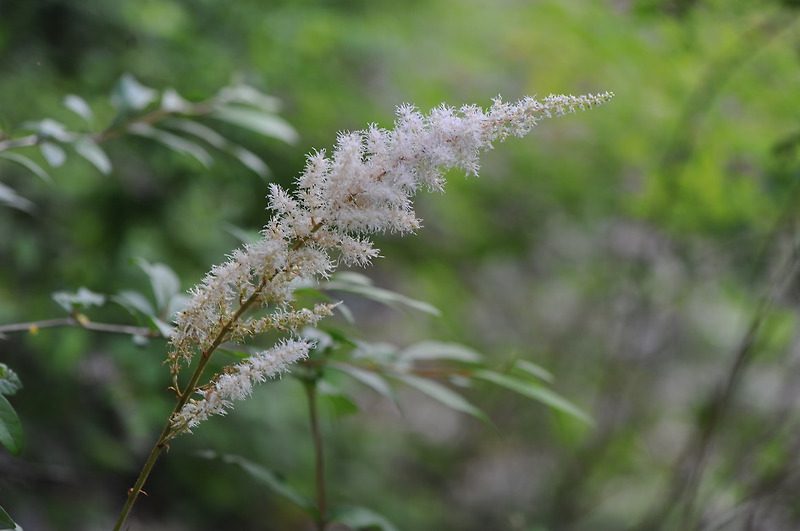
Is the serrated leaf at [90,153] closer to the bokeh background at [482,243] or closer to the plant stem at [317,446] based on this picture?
the plant stem at [317,446]

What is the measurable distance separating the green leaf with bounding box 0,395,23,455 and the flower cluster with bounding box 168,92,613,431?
0.92 ft

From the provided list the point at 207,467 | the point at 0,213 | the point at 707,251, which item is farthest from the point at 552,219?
the point at 0,213

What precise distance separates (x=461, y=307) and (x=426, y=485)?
1284mm

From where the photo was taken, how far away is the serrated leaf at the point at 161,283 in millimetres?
1509

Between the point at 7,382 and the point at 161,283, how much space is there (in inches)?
17.5

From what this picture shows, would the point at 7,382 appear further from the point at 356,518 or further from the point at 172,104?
the point at 172,104

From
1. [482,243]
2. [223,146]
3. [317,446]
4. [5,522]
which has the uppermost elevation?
[482,243]

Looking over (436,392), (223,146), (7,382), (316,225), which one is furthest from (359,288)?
(223,146)

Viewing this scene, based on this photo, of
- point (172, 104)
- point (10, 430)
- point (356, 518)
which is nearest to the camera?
point (10, 430)

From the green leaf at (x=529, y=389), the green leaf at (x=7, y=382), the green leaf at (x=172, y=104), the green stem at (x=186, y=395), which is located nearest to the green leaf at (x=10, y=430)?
the green leaf at (x=7, y=382)

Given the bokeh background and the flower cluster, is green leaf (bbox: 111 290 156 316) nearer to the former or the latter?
the flower cluster

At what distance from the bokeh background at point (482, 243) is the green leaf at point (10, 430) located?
3.53ft

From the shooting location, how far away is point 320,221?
93 cm

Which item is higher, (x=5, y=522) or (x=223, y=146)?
(x=223, y=146)
